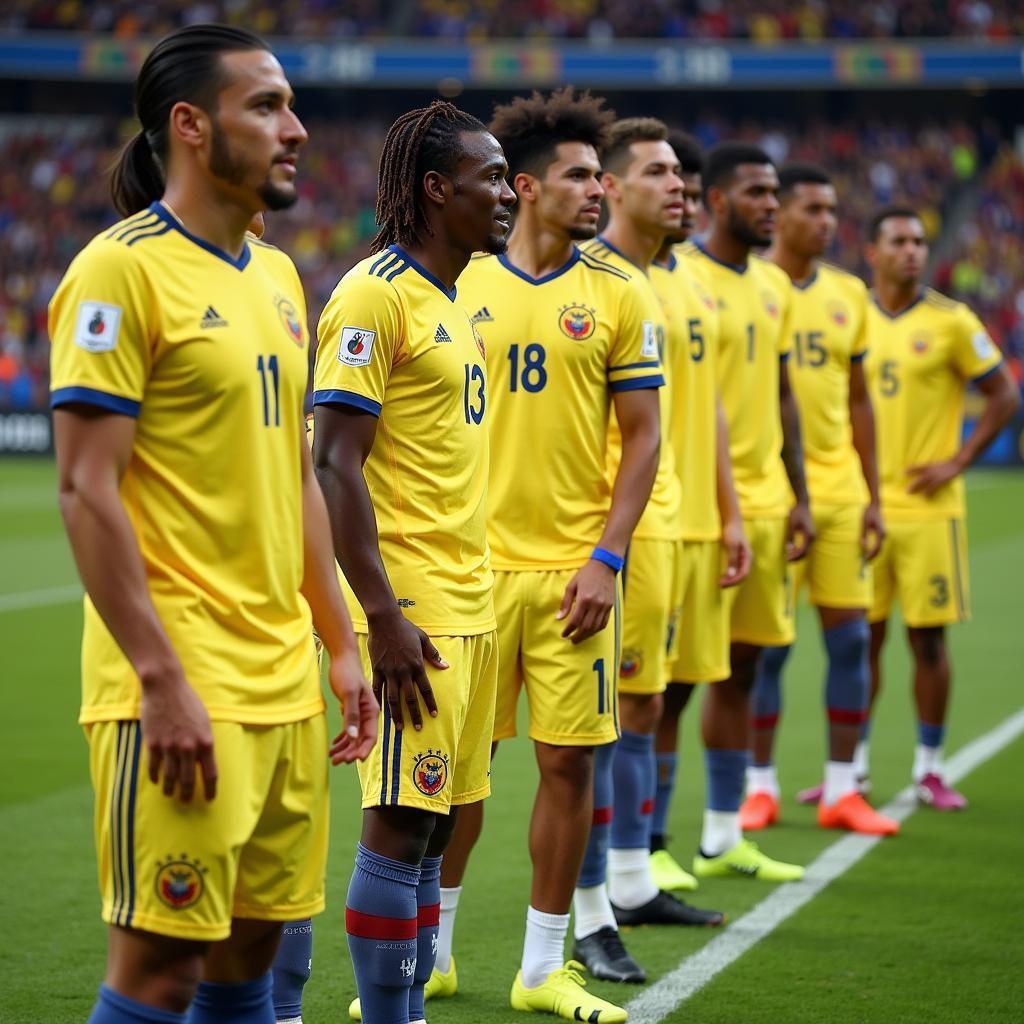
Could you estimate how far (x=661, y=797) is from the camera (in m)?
6.05

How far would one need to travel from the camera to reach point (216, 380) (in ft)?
9.12

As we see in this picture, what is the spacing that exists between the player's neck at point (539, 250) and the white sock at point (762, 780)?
3091mm

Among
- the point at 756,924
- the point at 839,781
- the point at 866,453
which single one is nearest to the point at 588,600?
the point at 756,924

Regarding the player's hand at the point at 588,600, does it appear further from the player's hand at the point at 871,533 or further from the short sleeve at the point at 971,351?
the short sleeve at the point at 971,351

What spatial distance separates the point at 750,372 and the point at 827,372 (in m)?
0.95

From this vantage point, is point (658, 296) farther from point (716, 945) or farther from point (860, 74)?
point (860, 74)

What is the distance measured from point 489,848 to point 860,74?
102 feet

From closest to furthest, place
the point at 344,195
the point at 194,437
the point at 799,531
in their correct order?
the point at 194,437 → the point at 799,531 → the point at 344,195

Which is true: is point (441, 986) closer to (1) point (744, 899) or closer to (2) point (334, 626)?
(1) point (744, 899)

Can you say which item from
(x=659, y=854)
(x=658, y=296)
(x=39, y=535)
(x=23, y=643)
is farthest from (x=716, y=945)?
(x=39, y=535)

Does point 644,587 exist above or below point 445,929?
above

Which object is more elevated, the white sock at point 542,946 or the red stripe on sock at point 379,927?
the red stripe on sock at point 379,927

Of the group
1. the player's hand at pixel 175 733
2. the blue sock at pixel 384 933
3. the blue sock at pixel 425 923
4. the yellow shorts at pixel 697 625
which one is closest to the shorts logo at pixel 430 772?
the blue sock at pixel 384 933

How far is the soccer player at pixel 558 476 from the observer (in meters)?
4.53
